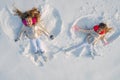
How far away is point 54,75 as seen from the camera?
5.27m

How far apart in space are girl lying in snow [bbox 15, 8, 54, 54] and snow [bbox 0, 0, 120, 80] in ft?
0.28

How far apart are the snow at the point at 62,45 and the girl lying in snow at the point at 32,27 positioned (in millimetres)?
86

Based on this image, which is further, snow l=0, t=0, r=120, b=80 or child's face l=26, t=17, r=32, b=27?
snow l=0, t=0, r=120, b=80

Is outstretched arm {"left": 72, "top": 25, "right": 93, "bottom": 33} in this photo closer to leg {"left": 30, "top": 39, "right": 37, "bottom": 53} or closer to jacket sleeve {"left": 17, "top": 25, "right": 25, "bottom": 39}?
leg {"left": 30, "top": 39, "right": 37, "bottom": 53}

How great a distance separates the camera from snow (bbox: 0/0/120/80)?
504cm

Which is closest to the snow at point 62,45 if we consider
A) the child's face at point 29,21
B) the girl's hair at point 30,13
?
the girl's hair at point 30,13

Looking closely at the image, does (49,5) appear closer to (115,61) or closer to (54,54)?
(54,54)

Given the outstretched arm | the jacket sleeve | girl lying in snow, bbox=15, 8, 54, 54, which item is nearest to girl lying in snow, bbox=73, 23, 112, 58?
the outstretched arm

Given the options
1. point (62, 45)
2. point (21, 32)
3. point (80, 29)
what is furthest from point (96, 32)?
point (21, 32)

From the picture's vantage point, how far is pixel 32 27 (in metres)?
4.95

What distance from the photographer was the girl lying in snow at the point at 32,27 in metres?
4.91

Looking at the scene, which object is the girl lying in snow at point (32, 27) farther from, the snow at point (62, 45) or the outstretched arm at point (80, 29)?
the outstretched arm at point (80, 29)

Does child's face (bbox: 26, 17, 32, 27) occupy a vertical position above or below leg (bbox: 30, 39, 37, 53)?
above

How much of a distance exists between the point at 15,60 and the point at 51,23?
→ 2.76 feet
